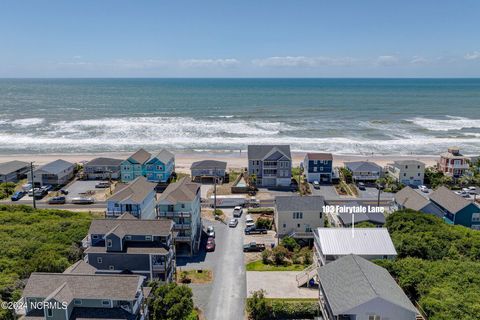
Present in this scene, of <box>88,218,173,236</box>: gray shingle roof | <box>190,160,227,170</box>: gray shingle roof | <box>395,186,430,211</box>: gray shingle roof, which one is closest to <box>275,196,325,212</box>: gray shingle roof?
<box>395,186,430,211</box>: gray shingle roof

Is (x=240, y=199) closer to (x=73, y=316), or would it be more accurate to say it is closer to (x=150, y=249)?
(x=150, y=249)

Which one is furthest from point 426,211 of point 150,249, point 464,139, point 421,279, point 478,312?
point 464,139

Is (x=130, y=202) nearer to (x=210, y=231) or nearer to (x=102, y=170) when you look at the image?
(x=210, y=231)

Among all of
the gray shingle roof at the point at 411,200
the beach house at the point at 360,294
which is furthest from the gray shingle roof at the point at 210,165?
the beach house at the point at 360,294

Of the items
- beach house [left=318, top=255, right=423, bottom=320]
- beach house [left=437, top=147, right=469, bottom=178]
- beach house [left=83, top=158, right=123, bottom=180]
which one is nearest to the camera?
beach house [left=318, top=255, right=423, bottom=320]

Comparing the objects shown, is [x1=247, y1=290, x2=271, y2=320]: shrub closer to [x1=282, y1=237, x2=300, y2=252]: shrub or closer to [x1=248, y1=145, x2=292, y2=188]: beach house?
[x1=282, y1=237, x2=300, y2=252]: shrub
